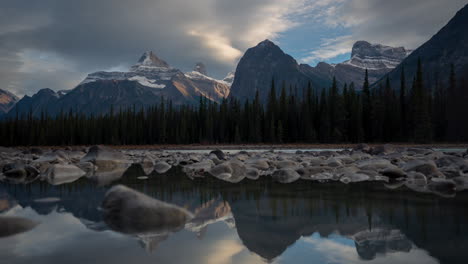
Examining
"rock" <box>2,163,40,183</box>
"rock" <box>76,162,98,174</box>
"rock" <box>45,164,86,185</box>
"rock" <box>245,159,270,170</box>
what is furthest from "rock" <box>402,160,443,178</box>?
"rock" <box>2,163,40,183</box>

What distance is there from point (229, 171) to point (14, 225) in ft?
18.1

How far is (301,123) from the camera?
53.9 metres

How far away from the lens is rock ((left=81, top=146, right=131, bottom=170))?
11078 mm

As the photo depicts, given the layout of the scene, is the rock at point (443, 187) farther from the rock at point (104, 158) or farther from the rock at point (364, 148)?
the rock at point (364, 148)

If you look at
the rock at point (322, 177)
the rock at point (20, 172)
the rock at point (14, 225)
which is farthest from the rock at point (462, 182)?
the rock at point (20, 172)

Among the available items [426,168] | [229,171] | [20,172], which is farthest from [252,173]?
[20,172]

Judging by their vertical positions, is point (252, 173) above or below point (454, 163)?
below

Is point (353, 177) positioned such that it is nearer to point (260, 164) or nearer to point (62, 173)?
point (260, 164)

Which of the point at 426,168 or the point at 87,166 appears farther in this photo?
the point at 87,166

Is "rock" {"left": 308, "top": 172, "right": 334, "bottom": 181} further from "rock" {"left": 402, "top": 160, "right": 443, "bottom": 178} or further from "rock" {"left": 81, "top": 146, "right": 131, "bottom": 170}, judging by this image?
"rock" {"left": 81, "top": 146, "right": 131, "bottom": 170}

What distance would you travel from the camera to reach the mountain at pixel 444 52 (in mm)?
139925

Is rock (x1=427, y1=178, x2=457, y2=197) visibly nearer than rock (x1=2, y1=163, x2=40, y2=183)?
Yes

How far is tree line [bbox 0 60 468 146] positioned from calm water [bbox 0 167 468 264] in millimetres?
45491

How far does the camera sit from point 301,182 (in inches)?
257
